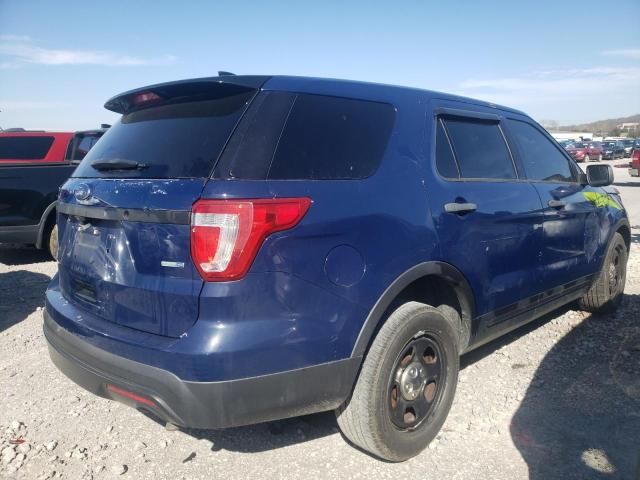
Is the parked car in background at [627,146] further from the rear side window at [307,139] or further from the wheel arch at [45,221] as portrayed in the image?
the rear side window at [307,139]

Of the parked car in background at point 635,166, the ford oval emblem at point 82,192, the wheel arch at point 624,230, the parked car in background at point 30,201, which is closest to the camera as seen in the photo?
the ford oval emblem at point 82,192

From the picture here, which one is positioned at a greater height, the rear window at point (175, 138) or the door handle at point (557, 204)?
the rear window at point (175, 138)

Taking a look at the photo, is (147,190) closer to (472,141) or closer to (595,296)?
(472,141)

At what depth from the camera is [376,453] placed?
2.61m

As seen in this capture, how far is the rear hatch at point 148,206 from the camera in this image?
209 centimetres

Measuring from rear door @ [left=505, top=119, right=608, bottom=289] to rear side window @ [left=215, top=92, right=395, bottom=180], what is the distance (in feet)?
5.17

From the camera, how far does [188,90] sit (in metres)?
2.52

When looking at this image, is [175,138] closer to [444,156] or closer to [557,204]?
[444,156]

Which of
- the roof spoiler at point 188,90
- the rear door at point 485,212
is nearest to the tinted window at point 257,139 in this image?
the roof spoiler at point 188,90

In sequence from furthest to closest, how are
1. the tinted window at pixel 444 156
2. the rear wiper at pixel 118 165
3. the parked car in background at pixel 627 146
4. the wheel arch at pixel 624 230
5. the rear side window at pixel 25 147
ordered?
the parked car in background at pixel 627 146 → the rear side window at pixel 25 147 → the wheel arch at pixel 624 230 → the tinted window at pixel 444 156 → the rear wiper at pixel 118 165

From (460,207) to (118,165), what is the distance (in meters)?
1.79

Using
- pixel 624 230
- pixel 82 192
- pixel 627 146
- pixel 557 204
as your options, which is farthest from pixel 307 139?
pixel 627 146

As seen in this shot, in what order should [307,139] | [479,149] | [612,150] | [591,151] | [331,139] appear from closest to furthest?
[307,139] → [331,139] → [479,149] → [591,151] → [612,150]

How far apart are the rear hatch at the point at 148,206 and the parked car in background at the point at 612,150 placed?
148 feet
